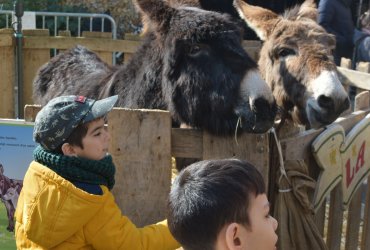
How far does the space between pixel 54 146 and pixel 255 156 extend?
0.96 meters

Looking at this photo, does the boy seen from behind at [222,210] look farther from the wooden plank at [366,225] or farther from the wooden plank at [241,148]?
the wooden plank at [366,225]

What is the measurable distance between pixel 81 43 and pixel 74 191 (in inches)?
215

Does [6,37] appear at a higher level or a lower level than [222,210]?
A: lower

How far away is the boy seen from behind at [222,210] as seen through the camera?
1.81 meters

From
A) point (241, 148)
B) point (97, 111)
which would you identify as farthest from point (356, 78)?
point (97, 111)

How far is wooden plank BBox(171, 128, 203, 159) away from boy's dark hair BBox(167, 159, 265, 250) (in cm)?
100

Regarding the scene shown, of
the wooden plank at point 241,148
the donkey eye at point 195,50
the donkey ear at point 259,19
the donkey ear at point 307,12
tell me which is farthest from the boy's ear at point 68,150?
the donkey ear at point 307,12

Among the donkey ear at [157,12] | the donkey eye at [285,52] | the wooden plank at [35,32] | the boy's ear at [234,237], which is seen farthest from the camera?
the wooden plank at [35,32]

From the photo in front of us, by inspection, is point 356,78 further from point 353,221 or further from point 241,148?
point 241,148

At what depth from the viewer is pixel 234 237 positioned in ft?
5.93

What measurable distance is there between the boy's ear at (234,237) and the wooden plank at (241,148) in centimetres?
103

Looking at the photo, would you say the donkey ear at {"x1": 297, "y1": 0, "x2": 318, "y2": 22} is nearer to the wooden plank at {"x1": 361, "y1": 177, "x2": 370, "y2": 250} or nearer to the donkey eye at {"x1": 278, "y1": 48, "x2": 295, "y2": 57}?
the donkey eye at {"x1": 278, "y1": 48, "x2": 295, "y2": 57}

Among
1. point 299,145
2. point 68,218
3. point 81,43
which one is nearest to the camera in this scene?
point 68,218

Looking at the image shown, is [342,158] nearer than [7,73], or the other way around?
[342,158]
